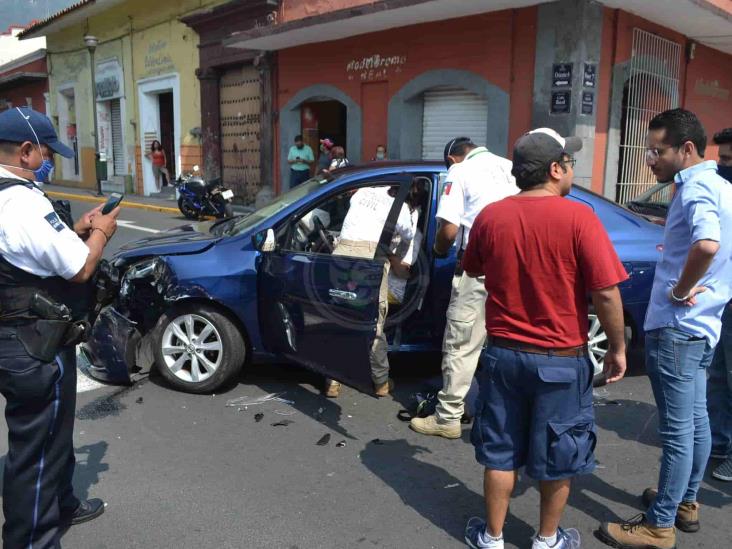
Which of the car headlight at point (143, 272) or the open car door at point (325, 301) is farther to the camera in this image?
the car headlight at point (143, 272)

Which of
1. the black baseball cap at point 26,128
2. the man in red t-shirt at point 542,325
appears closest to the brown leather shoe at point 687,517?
the man in red t-shirt at point 542,325

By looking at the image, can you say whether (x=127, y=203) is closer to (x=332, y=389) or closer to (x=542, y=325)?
(x=332, y=389)

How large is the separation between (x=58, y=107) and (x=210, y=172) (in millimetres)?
12247

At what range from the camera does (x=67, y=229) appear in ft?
7.76

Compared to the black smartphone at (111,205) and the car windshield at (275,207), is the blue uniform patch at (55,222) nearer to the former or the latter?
the black smartphone at (111,205)

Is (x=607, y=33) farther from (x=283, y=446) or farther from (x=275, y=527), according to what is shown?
(x=275, y=527)

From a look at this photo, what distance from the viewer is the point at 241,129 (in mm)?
16828

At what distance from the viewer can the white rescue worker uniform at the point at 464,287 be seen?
3.72 m

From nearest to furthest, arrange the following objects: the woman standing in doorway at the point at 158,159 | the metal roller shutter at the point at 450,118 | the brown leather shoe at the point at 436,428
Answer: the brown leather shoe at the point at 436,428 < the metal roller shutter at the point at 450,118 < the woman standing in doorway at the point at 158,159

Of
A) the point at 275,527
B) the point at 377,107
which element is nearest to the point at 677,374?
the point at 275,527

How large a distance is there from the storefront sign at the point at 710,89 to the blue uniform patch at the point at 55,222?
1413 cm

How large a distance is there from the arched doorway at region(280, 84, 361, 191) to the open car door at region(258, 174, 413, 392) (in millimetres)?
9752

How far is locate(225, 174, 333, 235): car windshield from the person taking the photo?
458 centimetres

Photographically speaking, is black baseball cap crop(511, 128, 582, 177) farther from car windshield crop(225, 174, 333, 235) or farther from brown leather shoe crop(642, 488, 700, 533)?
car windshield crop(225, 174, 333, 235)
